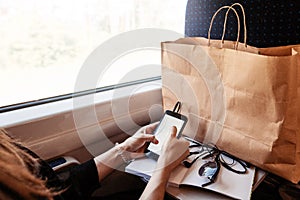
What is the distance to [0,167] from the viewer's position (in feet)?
1.35

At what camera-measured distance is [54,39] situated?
938mm

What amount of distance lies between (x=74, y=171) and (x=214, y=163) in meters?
0.44

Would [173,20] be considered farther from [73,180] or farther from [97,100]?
[73,180]

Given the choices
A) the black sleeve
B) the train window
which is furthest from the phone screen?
the train window

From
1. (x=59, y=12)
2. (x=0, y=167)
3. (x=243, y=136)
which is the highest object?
(x=59, y=12)

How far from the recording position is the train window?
0.85 metres

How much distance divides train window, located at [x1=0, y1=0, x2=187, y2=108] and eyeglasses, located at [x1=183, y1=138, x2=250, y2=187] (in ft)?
1.76

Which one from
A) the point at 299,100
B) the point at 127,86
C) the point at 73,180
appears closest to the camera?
the point at 299,100

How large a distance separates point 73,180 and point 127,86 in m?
0.50

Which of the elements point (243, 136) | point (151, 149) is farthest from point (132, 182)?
point (243, 136)

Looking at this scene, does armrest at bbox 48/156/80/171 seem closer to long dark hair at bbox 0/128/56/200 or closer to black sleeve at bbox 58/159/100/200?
black sleeve at bbox 58/159/100/200

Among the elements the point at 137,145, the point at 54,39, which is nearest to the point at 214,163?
the point at 137,145

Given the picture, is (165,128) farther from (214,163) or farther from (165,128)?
(214,163)

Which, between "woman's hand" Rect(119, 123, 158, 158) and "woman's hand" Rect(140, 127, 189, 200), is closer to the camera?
"woman's hand" Rect(140, 127, 189, 200)
